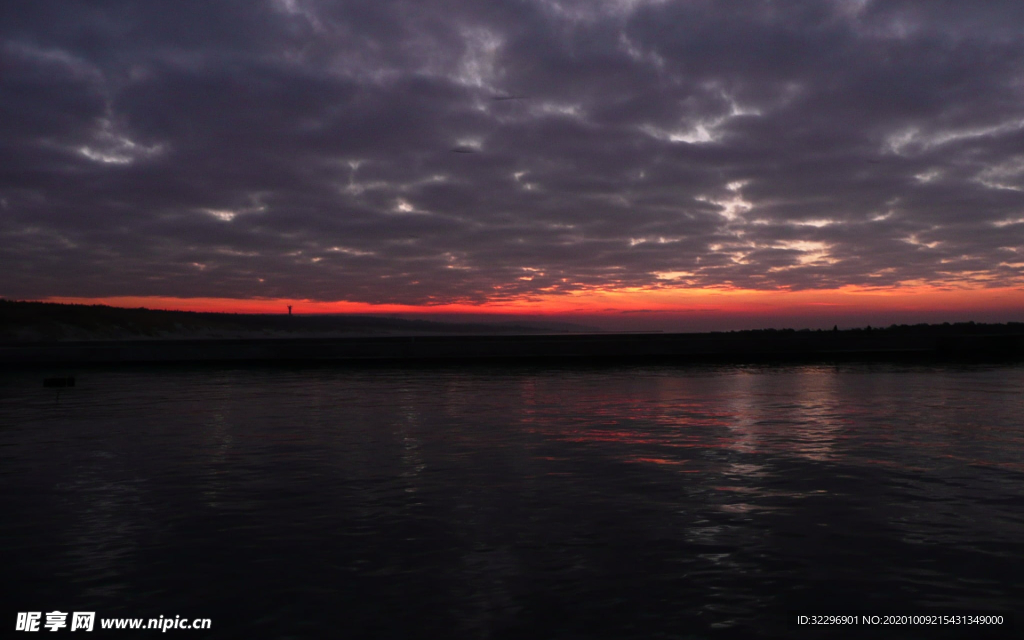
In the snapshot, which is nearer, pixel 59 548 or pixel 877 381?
pixel 59 548

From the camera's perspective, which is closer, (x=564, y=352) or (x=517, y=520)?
(x=517, y=520)

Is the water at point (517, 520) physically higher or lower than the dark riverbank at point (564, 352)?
lower

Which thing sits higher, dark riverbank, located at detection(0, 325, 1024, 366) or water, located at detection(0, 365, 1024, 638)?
dark riverbank, located at detection(0, 325, 1024, 366)

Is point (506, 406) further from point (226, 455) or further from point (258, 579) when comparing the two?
point (258, 579)

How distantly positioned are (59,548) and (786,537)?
8.56m

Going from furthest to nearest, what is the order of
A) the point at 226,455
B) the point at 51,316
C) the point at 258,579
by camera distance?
the point at 51,316, the point at 226,455, the point at 258,579

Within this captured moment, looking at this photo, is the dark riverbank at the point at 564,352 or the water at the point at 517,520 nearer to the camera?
the water at the point at 517,520

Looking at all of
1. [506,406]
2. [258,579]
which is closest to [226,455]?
[258,579]

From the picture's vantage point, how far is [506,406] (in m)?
23.2

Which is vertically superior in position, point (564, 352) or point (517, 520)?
point (564, 352)

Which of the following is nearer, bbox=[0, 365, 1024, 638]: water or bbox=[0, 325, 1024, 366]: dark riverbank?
bbox=[0, 365, 1024, 638]: water

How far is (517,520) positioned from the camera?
9422mm

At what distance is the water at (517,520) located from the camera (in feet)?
21.6

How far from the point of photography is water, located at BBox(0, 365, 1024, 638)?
660cm
